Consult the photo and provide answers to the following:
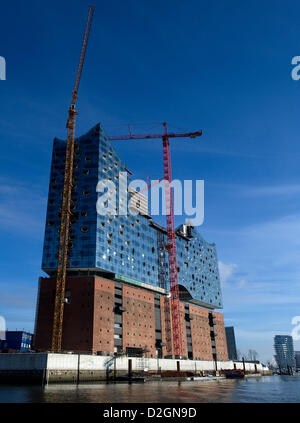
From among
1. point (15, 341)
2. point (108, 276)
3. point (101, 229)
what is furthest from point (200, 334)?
point (15, 341)

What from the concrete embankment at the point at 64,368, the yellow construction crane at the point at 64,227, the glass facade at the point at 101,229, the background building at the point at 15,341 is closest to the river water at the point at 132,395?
the concrete embankment at the point at 64,368

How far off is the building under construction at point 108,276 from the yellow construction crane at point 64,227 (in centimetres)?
244

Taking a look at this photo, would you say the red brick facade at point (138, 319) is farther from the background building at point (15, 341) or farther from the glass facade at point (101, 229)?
the background building at point (15, 341)

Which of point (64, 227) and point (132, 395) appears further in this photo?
point (64, 227)

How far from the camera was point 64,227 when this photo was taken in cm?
10050

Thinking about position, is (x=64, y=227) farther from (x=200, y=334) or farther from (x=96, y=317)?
(x=200, y=334)

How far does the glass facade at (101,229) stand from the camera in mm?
100294

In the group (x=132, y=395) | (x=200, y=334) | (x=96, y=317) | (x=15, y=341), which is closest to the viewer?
(x=132, y=395)

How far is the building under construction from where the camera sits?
92.6 m

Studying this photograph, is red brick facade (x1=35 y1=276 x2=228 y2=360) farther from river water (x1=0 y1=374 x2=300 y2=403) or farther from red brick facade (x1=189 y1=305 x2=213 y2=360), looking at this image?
river water (x1=0 y1=374 x2=300 y2=403)

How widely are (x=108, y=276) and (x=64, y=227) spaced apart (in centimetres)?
1994

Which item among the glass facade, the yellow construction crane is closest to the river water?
the yellow construction crane

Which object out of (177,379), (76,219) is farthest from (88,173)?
(177,379)
